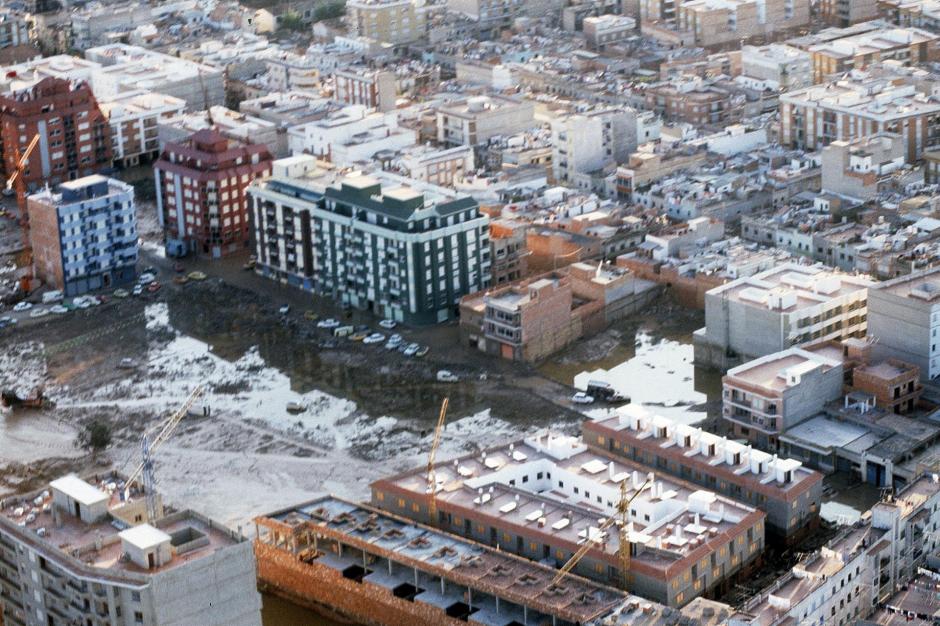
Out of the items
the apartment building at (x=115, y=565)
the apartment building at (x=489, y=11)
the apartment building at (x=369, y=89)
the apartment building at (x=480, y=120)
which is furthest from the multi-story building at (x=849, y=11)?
the apartment building at (x=115, y=565)

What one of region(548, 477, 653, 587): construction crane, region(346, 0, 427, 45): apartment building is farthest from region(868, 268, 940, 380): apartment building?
region(346, 0, 427, 45): apartment building

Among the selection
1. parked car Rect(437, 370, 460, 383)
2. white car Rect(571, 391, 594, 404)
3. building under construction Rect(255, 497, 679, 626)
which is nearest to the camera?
building under construction Rect(255, 497, 679, 626)

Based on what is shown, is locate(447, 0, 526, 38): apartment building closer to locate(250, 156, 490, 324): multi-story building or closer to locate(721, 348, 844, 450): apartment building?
locate(250, 156, 490, 324): multi-story building

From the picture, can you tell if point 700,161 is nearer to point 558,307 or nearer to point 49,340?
point 558,307

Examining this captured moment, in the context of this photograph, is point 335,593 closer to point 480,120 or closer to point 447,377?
point 447,377

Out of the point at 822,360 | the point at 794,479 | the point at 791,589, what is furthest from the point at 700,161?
the point at 791,589

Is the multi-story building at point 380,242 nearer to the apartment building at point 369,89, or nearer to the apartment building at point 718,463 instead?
the apartment building at point 718,463

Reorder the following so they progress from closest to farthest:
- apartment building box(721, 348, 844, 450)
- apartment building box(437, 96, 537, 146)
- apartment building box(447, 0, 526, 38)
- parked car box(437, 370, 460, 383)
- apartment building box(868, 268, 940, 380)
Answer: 1. apartment building box(721, 348, 844, 450)
2. apartment building box(868, 268, 940, 380)
3. parked car box(437, 370, 460, 383)
4. apartment building box(437, 96, 537, 146)
5. apartment building box(447, 0, 526, 38)
